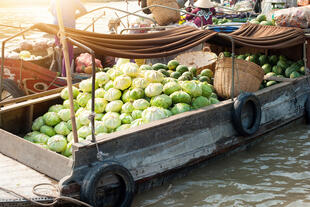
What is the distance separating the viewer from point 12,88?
268 inches

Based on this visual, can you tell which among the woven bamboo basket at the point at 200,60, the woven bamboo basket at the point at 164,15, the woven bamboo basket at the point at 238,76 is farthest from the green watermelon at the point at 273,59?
the woven bamboo basket at the point at 164,15

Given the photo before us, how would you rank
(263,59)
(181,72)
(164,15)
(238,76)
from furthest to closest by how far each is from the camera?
(164,15), (263,59), (181,72), (238,76)

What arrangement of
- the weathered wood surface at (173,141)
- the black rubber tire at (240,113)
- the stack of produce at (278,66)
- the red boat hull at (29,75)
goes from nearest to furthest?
the weathered wood surface at (173,141)
the black rubber tire at (240,113)
the stack of produce at (278,66)
the red boat hull at (29,75)

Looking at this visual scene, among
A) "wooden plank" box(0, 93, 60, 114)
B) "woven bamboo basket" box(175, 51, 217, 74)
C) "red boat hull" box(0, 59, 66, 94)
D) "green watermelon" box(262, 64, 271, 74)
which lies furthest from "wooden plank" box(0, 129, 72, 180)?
"green watermelon" box(262, 64, 271, 74)

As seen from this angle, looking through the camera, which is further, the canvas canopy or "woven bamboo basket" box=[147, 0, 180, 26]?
"woven bamboo basket" box=[147, 0, 180, 26]

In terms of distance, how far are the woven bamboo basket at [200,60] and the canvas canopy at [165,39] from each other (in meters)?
0.66

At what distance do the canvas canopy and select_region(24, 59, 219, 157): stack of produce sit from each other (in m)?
0.44

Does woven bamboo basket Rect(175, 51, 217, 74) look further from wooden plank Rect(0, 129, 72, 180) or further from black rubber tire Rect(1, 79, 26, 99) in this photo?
wooden plank Rect(0, 129, 72, 180)

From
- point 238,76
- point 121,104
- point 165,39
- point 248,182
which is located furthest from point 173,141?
point 238,76

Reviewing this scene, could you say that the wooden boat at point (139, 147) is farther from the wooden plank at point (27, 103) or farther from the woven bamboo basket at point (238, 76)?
the woven bamboo basket at point (238, 76)

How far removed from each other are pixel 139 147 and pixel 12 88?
140 inches

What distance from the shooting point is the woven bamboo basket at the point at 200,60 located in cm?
650

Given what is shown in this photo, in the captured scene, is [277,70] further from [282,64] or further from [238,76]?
[238,76]

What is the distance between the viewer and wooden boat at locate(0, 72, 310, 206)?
3680mm
